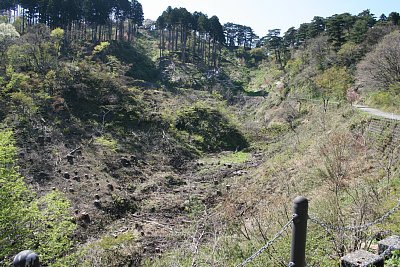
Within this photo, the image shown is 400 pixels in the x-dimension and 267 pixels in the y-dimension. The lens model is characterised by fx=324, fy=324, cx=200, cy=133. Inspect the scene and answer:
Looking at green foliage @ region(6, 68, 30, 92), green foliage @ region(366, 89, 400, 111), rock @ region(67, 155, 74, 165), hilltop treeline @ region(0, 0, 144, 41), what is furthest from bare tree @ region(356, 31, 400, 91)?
hilltop treeline @ region(0, 0, 144, 41)

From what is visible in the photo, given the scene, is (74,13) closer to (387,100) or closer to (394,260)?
(387,100)

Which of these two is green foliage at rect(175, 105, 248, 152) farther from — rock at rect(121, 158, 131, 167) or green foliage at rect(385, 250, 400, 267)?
green foliage at rect(385, 250, 400, 267)

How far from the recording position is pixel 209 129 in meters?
24.1

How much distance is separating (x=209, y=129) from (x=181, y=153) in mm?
4722

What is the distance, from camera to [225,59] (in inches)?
2073

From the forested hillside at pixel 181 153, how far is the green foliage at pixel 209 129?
10cm

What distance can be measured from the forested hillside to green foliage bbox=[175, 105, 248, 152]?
0.10 meters

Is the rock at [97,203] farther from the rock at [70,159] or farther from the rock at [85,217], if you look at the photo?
the rock at [70,159]

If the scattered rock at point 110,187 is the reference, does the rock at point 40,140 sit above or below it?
above

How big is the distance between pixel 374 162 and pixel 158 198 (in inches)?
323

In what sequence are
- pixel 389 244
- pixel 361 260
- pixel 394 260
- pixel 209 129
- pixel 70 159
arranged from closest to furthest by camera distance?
pixel 361 260
pixel 394 260
pixel 389 244
pixel 70 159
pixel 209 129

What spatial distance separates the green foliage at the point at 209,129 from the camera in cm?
2288

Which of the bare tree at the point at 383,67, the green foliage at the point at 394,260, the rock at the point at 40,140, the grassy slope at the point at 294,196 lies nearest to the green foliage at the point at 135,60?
the rock at the point at 40,140

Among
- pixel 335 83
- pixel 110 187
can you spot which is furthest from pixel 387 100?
pixel 110 187
